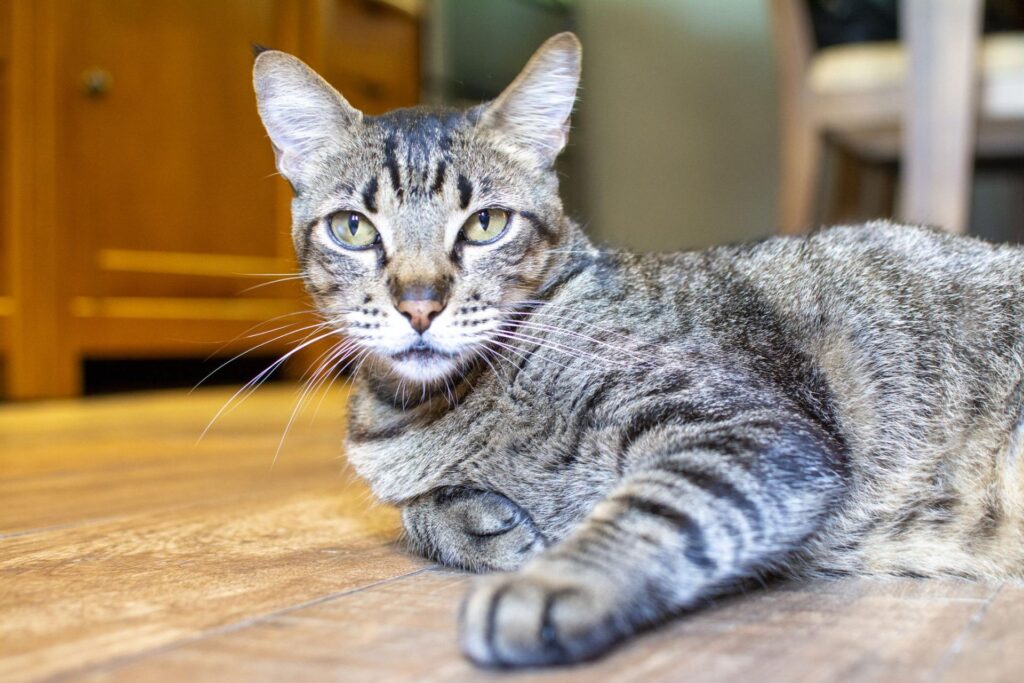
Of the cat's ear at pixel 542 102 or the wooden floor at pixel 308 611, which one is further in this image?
the cat's ear at pixel 542 102

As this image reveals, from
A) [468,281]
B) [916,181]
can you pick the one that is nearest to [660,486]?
[468,281]

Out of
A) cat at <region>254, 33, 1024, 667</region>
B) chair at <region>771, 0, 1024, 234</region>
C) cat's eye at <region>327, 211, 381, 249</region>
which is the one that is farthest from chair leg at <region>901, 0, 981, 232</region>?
cat's eye at <region>327, 211, 381, 249</region>

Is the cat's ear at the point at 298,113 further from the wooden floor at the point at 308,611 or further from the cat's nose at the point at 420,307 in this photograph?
the wooden floor at the point at 308,611

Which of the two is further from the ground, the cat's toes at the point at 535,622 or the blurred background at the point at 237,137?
the blurred background at the point at 237,137

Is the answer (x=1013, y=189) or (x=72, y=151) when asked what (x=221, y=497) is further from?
(x=1013, y=189)

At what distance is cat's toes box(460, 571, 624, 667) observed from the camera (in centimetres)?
80

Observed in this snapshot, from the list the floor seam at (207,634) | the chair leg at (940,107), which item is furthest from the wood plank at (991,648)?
the chair leg at (940,107)

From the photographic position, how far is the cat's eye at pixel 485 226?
133 cm

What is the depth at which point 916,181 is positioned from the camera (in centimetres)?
275

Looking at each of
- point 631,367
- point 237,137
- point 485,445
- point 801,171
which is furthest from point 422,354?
point 237,137

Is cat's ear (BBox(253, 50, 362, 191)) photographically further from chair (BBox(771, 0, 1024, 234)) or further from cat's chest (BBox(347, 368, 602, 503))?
chair (BBox(771, 0, 1024, 234))

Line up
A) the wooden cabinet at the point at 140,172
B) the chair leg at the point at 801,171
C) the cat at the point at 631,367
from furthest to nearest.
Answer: the wooden cabinet at the point at 140,172
the chair leg at the point at 801,171
the cat at the point at 631,367

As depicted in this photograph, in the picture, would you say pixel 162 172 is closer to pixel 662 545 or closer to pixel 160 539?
pixel 160 539

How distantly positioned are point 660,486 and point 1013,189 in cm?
385
